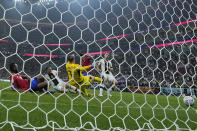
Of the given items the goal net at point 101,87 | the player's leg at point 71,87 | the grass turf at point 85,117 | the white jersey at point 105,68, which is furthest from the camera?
the player's leg at point 71,87

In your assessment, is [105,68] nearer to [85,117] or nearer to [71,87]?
[71,87]

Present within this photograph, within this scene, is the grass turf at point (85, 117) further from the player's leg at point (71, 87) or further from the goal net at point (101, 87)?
the player's leg at point (71, 87)

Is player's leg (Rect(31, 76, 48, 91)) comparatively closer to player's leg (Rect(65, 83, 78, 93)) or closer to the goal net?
the goal net

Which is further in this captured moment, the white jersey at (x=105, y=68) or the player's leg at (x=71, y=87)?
the player's leg at (x=71, y=87)

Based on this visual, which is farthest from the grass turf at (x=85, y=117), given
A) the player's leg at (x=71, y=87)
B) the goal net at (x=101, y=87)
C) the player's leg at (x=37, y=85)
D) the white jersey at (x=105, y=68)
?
the player's leg at (x=71, y=87)

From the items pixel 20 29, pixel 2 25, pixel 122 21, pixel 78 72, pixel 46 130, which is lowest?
pixel 46 130

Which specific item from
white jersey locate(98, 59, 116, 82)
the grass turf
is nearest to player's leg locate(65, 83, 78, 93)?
white jersey locate(98, 59, 116, 82)

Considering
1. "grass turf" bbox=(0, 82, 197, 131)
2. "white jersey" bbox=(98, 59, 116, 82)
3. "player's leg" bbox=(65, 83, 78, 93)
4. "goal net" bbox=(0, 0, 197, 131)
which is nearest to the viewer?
"grass turf" bbox=(0, 82, 197, 131)

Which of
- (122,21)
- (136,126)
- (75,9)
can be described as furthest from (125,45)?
(136,126)

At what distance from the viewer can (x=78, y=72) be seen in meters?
3.14

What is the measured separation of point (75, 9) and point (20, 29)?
5.52m

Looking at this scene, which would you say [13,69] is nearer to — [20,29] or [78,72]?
[78,72]

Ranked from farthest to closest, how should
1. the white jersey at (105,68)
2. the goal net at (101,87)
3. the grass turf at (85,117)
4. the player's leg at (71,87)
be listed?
1. the player's leg at (71,87)
2. the white jersey at (105,68)
3. the goal net at (101,87)
4. the grass turf at (85,117)

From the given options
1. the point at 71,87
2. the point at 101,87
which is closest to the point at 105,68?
the point at 101,87
